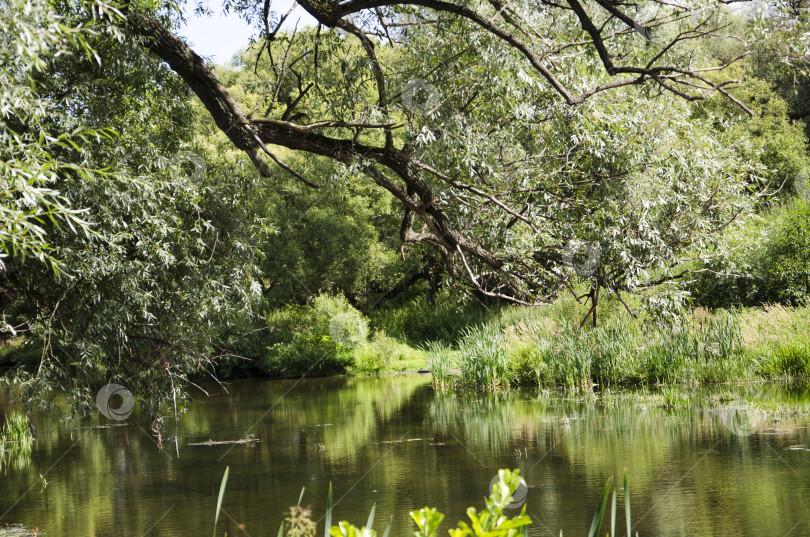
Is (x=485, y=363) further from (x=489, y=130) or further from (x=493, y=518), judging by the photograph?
(x=493, y=518)

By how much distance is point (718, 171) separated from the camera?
1427 cm

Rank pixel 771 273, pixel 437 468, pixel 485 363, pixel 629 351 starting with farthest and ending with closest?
pixel 771 273
pixel 485 363
pixel 629 351
pixel 437 468

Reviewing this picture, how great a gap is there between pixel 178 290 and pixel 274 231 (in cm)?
117

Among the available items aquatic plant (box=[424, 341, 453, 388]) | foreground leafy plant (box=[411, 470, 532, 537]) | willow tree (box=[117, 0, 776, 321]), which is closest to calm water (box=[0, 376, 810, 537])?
willow tree (box=[117, 0, 776, 321])

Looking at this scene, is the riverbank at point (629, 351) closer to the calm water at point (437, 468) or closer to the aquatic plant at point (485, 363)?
the aquatic plant at point (485, 363)

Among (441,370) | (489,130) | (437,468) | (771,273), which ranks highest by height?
(489,130)

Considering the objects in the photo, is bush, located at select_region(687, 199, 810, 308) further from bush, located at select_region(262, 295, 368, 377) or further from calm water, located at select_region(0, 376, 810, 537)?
bush, located at select_region(262, 295, 368, 377)

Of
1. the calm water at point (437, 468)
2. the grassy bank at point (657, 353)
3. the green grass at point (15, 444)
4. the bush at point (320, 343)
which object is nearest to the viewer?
the calm water at point (437, 468)

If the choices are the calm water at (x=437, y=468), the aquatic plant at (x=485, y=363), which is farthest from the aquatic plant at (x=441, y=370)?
the calm water at (x=437, y=468)

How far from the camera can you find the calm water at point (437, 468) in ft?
23.0

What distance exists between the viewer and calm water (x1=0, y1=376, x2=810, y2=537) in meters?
7.00

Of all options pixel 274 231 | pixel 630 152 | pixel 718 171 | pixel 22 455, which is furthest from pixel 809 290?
pixel 22 455

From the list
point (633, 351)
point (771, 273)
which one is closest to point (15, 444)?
point (633, 351)

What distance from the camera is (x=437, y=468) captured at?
9.10 metres
